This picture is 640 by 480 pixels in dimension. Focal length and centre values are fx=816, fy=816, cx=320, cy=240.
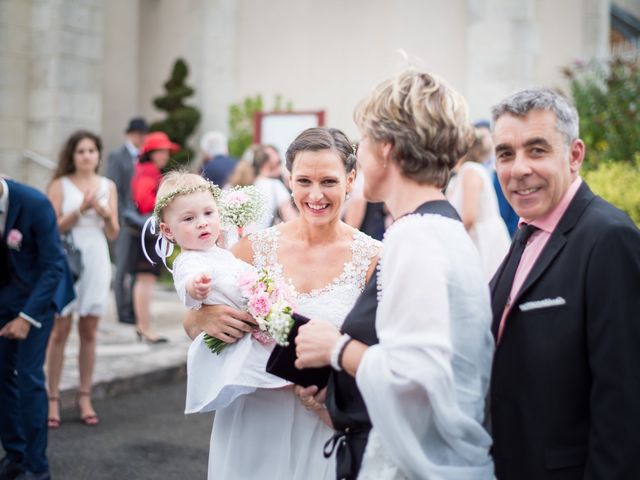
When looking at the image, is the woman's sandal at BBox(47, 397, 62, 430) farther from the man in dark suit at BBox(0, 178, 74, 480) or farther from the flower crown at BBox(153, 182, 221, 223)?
the flower crown at BBox(153, 182, 221, 223)

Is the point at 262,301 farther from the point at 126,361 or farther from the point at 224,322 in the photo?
the point at 126,361

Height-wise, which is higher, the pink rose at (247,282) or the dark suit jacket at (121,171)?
the dark suit jacket at (121,171)

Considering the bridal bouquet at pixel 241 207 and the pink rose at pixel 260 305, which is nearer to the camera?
the pink rose at pixel 260 305

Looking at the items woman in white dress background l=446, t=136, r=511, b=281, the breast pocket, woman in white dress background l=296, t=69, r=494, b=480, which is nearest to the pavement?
woman in white dress background l=446, t=136, r=511, b=281

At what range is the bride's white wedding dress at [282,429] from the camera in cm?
315

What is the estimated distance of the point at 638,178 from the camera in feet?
23.1

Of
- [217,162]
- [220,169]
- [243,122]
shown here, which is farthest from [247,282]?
[243,122]

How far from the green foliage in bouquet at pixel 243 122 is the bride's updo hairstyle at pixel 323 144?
40.3 feet

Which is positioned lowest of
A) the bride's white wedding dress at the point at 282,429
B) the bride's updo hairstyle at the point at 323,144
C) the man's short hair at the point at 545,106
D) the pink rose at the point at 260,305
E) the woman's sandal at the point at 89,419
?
the woman's sandal at the point at 89,419

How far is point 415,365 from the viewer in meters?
1.98

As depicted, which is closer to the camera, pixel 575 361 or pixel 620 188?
pixel 575 361

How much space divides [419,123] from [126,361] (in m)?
6.08

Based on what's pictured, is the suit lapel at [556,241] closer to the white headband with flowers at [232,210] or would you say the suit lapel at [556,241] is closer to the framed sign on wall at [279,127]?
the white headband with flowers at [232,210]

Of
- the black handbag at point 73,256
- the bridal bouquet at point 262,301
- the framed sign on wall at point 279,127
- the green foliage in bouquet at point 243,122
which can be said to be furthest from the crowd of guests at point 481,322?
the green foliage in bouquet at point 243,122
